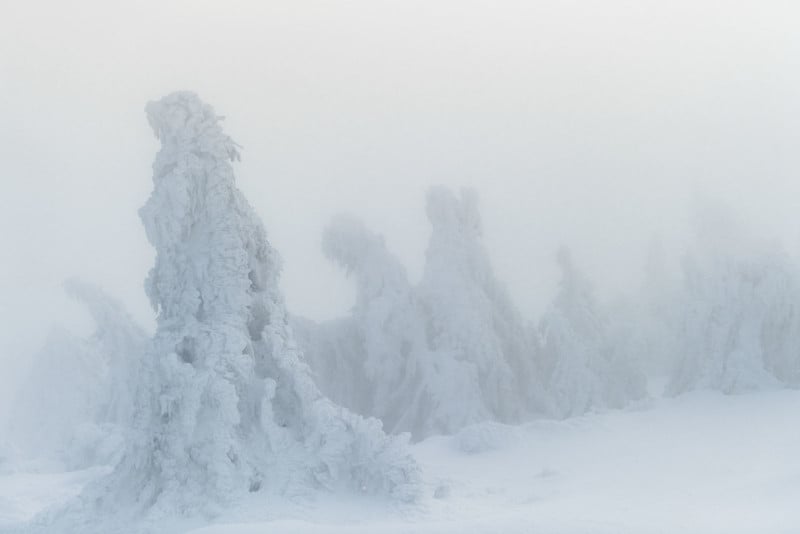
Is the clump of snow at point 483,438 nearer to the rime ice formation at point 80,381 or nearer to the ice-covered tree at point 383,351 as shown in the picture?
the ice-covered tree at point 383,351

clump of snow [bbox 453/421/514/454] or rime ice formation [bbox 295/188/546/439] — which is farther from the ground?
rime ice formation [bbox 295/188/546/439]

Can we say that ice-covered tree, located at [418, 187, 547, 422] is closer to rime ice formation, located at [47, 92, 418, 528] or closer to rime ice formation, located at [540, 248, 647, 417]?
rime ice formation, located at [540, 248, 647, 417]

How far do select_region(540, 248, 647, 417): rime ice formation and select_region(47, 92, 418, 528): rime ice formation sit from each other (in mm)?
11968

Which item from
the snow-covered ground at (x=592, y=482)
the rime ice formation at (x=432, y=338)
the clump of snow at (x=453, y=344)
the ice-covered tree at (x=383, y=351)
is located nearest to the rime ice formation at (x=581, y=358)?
the clump of snow at (x=453, y=344)

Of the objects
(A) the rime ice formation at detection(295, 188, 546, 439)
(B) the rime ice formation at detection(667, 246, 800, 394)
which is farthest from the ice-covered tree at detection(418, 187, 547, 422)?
(B) the rime ice formation at detection(667, 246, 800, 394)

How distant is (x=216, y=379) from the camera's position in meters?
13.9

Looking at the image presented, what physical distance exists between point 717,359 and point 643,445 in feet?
15.8

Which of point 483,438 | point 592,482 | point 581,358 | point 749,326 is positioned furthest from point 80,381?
point 749,326

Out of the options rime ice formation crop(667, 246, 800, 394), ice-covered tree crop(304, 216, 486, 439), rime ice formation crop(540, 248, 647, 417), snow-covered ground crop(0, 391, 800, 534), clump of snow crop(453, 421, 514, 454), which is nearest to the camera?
snow-covered ground crop(0, 391, 800, 534)

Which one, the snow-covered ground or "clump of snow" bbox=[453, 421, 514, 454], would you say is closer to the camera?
the snow-covered ground

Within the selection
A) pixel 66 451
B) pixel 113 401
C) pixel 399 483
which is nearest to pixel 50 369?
pixel 113 401

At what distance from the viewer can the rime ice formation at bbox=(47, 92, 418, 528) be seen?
13781mm

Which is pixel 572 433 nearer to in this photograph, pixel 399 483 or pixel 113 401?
pixel 399 483

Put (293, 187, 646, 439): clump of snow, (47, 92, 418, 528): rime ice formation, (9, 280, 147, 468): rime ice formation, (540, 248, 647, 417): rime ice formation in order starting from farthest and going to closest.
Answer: (9, 280, 147, 468): rime ice formation < (293, 187, 646, 439): clump of snow < (540, 248, 647, 417): rime ice formation < (47, 92, 418, 528): rime ice formation
